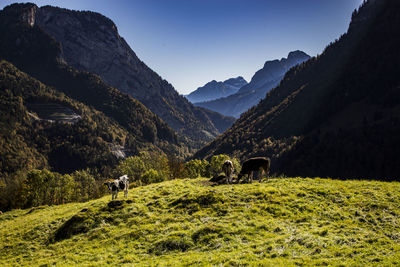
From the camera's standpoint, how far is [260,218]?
1956cm

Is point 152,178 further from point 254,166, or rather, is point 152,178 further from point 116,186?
point 254,166

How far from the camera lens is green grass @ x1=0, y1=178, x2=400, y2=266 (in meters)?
14.0

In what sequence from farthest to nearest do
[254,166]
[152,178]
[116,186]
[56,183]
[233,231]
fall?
[56,183] → [152,178] → [254,166] → [116,186] → [233,231]

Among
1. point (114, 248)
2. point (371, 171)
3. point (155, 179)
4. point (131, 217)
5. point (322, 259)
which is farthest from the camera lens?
point (371, 171)

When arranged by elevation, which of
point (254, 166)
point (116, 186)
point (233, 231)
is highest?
point (254, 166)

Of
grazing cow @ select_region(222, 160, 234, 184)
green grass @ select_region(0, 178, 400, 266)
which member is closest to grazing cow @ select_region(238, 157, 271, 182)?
grazing cow @ select_region(222, 160, 234, 184)

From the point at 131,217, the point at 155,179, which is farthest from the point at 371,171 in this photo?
the point at 131,217

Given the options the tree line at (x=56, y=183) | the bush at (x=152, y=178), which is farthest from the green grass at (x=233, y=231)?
the bush at (x=152, y=178)

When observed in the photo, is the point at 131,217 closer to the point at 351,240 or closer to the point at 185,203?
the point at 185,203

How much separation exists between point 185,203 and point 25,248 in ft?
52.9

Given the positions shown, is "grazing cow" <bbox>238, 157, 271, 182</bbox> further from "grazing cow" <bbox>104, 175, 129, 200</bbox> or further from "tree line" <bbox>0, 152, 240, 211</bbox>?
"tree line" <bbox>0, 152, 240, 211</bbox>

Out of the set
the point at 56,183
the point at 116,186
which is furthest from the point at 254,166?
the point at 56,183

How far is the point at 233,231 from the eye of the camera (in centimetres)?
1769

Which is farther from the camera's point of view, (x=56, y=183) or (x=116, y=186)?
(x=56, y=183)
